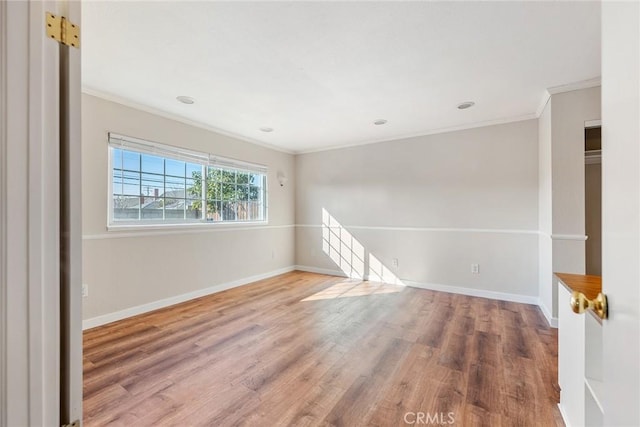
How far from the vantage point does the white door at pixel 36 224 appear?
0.59 meters

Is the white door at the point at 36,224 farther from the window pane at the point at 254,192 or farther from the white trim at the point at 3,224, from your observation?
the window pane at the point at 254,192

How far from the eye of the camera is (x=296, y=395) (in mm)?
1728

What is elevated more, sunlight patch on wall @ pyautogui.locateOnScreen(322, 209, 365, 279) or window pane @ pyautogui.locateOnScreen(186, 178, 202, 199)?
window pane @ pyautogui.locateOnScreen(186, 178, 202, 199)

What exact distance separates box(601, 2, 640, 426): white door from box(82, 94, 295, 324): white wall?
3.54m

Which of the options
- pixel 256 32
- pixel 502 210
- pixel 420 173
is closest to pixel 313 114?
pixel 256 32

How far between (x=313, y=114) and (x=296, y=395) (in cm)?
286

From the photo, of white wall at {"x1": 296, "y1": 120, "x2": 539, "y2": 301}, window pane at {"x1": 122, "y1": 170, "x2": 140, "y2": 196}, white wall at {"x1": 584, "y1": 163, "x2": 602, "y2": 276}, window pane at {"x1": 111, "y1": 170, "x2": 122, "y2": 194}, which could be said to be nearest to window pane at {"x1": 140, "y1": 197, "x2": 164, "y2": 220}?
window pane at {"x1": 122, "y1": 170, "x2": 140, "y2": 196}

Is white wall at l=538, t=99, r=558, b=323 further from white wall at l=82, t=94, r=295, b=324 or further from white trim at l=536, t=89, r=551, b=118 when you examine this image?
white wall at l=82, t=94, r=295, b=324

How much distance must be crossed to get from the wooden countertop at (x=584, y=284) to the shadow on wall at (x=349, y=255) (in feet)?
9.95

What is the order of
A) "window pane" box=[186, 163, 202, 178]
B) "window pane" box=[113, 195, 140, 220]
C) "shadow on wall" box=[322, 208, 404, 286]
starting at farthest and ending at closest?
"shadow on wall" box=[322, 208, 404, 286]
"window pane" box=[186, 163, 202, 178]
"window pane" box=[113, 195, 140, 220]

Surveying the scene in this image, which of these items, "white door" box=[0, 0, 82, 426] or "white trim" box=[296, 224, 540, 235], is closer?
"white door" box=[0, 0, 82, 426]

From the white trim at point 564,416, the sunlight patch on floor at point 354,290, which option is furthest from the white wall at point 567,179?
the sunlight patch on floor at point 354,290

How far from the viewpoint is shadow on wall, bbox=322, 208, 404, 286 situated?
451 centimetres

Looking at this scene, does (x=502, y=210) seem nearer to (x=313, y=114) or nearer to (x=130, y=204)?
(x=313, y=114)
